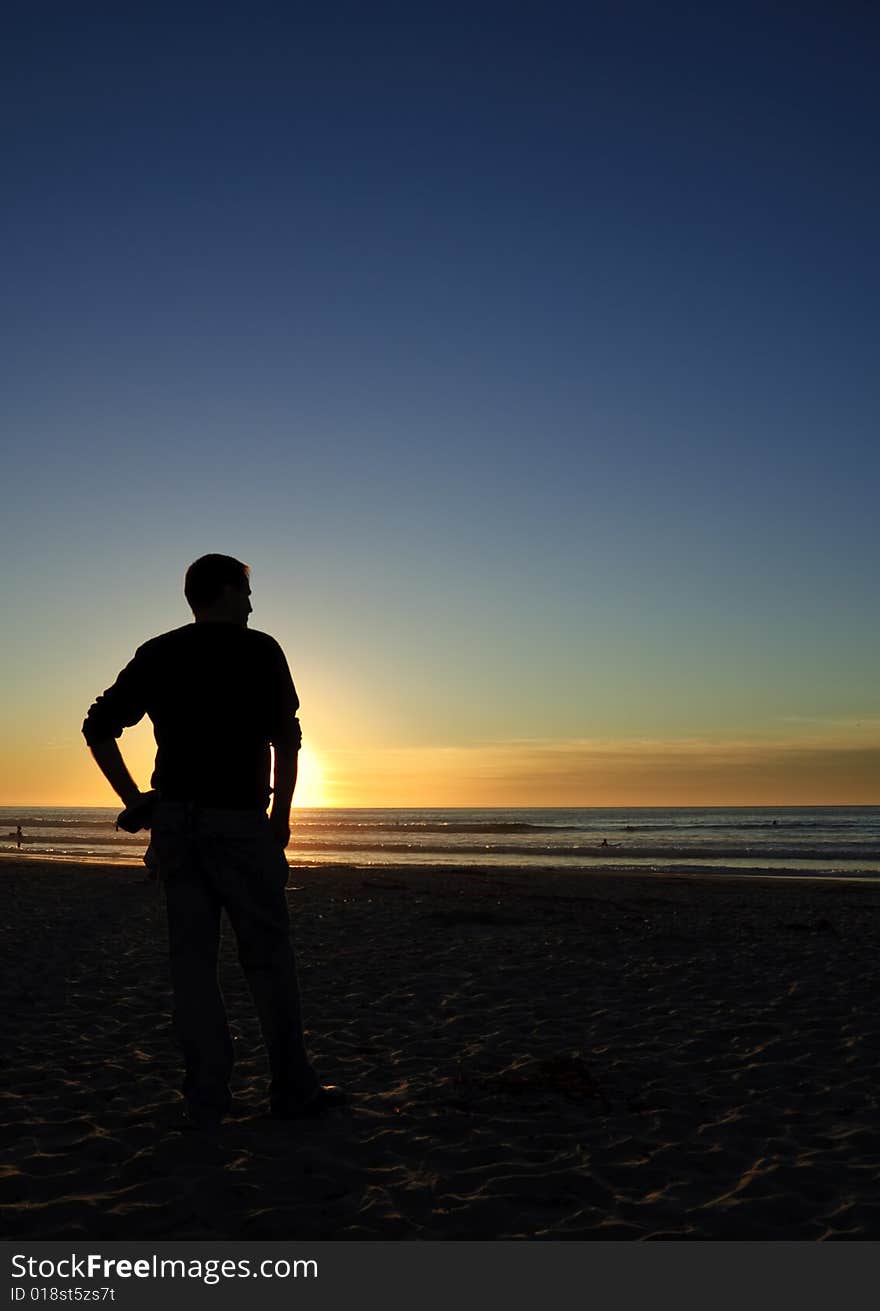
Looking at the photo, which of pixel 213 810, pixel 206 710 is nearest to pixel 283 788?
pixel 213 810

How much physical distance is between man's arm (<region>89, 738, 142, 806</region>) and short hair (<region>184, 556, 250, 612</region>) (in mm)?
796

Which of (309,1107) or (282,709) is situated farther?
(309,1107)

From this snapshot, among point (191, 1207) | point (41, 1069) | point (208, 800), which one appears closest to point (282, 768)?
point (208, 800)

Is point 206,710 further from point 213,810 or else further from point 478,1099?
point 478,1099

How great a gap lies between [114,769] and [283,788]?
834mm

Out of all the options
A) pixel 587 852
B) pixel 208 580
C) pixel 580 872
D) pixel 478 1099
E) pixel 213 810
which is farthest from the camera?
pixel 587 852

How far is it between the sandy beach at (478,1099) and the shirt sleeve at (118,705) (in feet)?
6.23

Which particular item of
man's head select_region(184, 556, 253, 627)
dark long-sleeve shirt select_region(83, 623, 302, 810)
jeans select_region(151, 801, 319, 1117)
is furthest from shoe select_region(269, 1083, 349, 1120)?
man's head select_region(184, 556, 253, 627)

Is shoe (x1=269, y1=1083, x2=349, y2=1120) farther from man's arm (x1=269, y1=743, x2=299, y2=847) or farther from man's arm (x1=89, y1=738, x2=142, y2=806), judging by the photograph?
man's arm (x1=89, y1=738, x2=142, y2=806)

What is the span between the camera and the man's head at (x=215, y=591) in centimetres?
459

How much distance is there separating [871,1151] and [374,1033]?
Answer: 3.51m

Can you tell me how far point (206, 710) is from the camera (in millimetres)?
4414

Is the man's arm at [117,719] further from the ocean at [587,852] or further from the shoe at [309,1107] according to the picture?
the ocean at [587,852]

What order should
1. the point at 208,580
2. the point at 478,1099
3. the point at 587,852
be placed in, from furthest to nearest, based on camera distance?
the point at 587,852, the point at 478,1099, the point at 208,580
